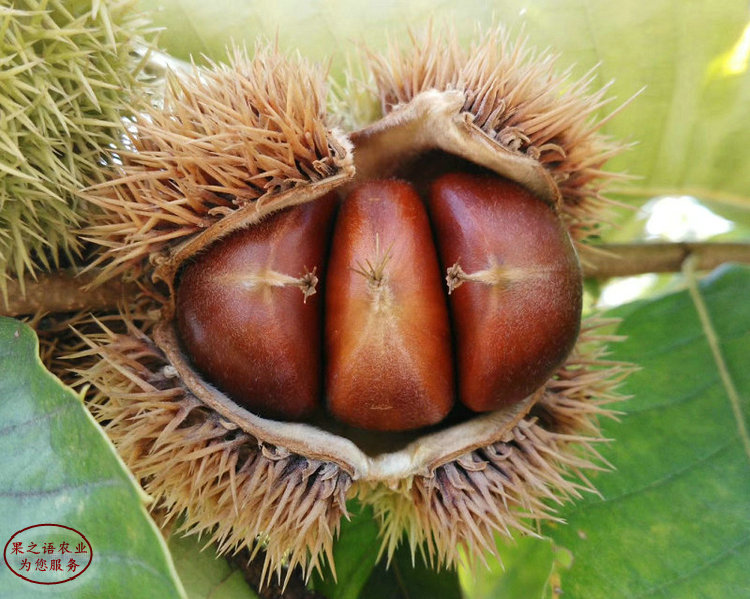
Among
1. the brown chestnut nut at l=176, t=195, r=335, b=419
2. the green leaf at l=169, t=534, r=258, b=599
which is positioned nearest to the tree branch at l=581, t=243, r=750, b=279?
the brown chestnut nut at l=176, t=195, r=335, b=419

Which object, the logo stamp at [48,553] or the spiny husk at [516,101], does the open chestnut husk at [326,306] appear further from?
the logo stamp at [48,553]

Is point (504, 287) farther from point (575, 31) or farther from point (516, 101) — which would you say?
point (575, 31)

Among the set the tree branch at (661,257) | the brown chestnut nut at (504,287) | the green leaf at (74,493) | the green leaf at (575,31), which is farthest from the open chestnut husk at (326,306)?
the tree branch at (661,257)

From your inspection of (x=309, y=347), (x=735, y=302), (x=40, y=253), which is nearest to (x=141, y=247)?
(x=40, y=253)

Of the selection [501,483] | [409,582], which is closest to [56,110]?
[501,483]

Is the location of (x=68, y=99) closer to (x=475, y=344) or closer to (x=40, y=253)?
(x=40, y=253)

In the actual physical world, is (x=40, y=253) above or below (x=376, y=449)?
above

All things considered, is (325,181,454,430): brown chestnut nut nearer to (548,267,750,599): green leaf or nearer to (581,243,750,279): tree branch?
(548,267,750,599): green leaf
